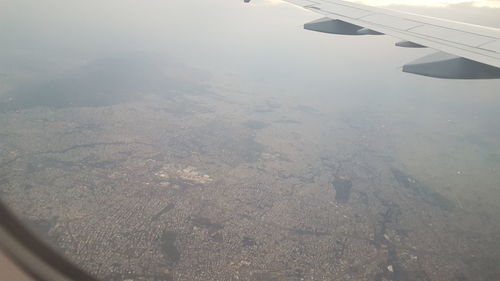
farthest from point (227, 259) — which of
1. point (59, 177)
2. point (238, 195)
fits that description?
point (59, 177)

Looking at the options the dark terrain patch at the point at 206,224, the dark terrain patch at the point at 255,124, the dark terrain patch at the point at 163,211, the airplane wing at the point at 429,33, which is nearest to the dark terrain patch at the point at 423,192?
the dark terrain patch at the point at 206,224

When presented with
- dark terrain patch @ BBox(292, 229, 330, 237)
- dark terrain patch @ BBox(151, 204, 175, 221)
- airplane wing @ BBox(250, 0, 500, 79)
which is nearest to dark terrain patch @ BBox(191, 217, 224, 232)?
Result: dark terrain patch @ BBox(151, 204, 175, 221)

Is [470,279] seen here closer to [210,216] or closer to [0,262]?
[210,216]

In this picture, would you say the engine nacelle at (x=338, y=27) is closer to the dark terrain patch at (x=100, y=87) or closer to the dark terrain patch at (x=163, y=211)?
the dark terrain patch at (x=163, y=211)

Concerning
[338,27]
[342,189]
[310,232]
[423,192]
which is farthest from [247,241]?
[423,192]

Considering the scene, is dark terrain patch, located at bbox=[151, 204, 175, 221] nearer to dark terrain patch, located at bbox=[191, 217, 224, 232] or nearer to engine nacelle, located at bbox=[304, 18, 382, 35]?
dark terrain patch, located at bbox=[191, 217, 224, 232]

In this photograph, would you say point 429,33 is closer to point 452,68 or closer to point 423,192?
point 452,68

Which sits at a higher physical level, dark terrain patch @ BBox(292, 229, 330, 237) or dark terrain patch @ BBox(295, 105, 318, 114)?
dark terrain patch @ BBox(292, 229, 330, 237)

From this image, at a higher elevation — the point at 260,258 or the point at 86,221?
the point at 86,221
